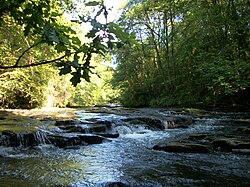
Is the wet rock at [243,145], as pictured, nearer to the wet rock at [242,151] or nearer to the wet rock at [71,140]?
the wet rock at [242,151]

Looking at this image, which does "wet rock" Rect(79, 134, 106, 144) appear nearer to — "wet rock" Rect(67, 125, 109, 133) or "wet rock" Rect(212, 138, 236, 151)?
"wet rock" Rect(67, 125, 109, 133)

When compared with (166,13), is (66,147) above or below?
below

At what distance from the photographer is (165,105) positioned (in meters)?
22.1

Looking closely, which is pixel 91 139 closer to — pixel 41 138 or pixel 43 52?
pixel 41 138

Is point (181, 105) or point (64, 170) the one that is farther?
point (181, 105)

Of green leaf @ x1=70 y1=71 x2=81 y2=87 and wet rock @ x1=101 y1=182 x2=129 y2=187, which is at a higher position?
green leaf @ x1=70 y1=71 x2=81 y2=87

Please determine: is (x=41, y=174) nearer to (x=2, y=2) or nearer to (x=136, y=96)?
(x=2, y=2)

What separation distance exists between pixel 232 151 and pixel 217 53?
33.7ft

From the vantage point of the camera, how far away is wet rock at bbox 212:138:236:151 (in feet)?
20.8

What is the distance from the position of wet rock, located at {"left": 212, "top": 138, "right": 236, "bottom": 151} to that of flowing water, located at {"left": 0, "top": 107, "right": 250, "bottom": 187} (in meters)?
0.43

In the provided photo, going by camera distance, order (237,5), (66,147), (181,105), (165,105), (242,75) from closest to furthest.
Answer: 1. (66,147)
2. (242,75)
3. (237,5)
4. (181,105)
5. (165,105)

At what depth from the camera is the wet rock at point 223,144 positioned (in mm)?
6348

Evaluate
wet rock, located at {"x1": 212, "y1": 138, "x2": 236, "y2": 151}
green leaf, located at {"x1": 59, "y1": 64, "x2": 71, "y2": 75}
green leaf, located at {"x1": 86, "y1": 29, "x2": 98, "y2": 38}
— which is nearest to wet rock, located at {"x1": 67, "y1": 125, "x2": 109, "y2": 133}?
wet rock, located at {"x1": 212, "y1": 138, "x2": 236, "y2": 151}

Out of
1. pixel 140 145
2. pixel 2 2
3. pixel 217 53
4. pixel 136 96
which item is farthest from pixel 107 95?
pixel 2 2
